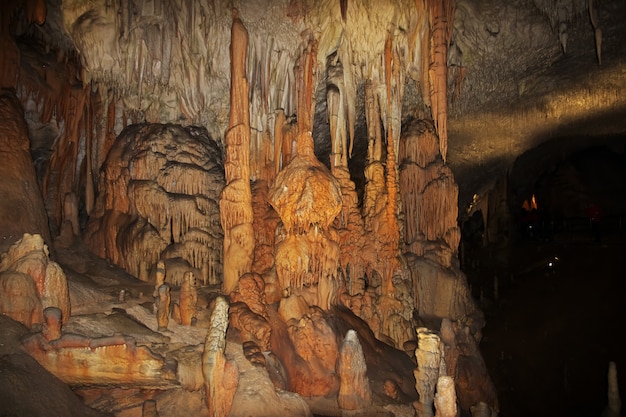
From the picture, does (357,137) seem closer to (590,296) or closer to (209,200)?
(209,200)

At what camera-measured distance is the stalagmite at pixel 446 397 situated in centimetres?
636

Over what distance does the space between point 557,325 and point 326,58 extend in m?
9.94

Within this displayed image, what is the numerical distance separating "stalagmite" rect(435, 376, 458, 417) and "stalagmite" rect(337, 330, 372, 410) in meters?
1.45

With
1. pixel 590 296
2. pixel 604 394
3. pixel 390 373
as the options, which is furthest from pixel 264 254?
pixel 590 296

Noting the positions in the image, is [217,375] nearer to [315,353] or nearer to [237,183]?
[315,353]

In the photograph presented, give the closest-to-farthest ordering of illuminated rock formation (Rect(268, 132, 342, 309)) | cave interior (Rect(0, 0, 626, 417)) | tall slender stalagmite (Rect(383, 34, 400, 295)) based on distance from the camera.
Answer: cave interior (Rect(0, 0, 626, 417)), illuminated rock formation (Rect(268, 132, 342, 309)), tall slender stalagmite (Rect(383, 34, 400, 295))

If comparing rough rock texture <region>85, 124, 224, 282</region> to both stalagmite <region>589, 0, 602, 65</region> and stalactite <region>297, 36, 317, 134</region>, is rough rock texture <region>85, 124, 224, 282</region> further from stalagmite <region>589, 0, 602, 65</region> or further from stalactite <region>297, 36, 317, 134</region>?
stalagmite <region>589, 0, 602, 65</region>

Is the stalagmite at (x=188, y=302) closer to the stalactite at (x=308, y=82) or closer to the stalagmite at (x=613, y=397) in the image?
the stalactite at (x=308, y=82)

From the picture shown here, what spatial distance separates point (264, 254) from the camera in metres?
10.1

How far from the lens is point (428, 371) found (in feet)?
24.0

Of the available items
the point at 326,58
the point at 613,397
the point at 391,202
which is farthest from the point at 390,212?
the point at 613,397

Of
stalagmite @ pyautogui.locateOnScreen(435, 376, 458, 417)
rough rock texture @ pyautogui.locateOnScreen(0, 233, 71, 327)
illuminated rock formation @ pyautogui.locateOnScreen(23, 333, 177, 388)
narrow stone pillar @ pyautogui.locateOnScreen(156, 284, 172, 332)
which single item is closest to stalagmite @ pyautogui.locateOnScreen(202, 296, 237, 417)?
illuminated rock formation @ pyautogui.locateOnScreen(23, 333, 177, 388)

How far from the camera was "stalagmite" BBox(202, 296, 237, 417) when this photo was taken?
629 cm

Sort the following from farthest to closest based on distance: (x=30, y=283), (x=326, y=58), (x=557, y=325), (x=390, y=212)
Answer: (x=557, y=325)
(x=326, y=58)
(x=390, y=212)
(x=30, y=283)
